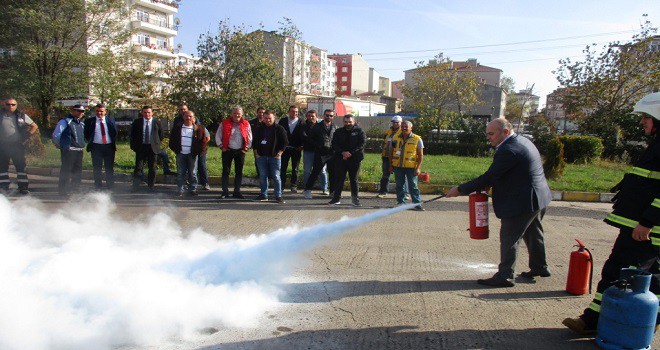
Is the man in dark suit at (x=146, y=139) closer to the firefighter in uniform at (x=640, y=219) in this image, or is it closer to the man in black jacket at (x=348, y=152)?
the man in black jacket at (x=348, y=152)

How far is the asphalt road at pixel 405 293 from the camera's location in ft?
12.5

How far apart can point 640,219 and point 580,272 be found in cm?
134

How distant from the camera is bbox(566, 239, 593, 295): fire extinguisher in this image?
4777 millimetres

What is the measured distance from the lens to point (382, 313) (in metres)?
4.31

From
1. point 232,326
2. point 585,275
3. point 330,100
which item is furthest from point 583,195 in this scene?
point 330,100

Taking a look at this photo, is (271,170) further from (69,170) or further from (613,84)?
(613,84)

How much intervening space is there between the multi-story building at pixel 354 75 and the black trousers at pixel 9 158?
10573 cm

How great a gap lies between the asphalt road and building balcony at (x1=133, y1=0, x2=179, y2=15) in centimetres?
6299

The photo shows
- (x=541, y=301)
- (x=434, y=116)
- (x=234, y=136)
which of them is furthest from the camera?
(x=434, y=116)

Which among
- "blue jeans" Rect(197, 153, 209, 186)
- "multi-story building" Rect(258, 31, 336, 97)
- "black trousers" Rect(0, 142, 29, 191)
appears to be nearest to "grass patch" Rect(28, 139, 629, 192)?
"blue jeans" Rect(197, 153, 209, 186)

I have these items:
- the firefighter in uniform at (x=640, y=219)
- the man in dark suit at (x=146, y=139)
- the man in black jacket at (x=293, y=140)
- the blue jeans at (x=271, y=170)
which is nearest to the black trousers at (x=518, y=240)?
the firefighter in uniform at (x=640, y=219)

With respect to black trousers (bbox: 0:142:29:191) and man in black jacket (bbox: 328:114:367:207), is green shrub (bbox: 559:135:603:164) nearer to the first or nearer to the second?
man in black jacket (bbox: 328:114:367:207)

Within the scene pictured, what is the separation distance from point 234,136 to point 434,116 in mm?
19202

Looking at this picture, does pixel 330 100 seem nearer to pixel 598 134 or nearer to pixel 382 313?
pixel 598 134
